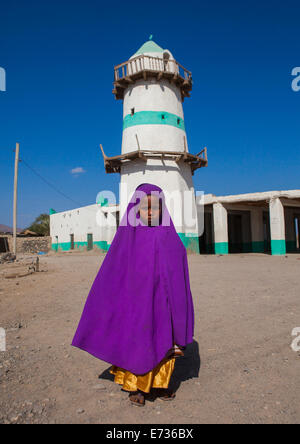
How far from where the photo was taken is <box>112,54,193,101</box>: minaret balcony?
1733cm

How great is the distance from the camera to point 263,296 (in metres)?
6.21

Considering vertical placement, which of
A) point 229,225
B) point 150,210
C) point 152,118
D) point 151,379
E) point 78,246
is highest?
point 152,118

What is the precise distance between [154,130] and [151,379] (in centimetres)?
1609

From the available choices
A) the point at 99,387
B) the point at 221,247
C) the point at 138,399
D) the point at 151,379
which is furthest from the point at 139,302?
the point at 221,247

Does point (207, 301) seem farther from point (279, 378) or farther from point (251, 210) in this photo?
point (251, 210)

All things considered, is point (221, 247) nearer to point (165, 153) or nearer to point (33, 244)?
point (165, 153)

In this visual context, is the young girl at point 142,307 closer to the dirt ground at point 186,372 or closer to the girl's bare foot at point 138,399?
the girl's bare foot at point 138,399

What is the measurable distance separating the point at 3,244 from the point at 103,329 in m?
29.2

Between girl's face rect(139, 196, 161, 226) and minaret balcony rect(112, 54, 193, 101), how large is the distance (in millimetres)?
16187

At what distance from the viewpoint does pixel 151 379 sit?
2.35 metres

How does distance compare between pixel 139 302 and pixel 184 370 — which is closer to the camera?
pixel 139 302

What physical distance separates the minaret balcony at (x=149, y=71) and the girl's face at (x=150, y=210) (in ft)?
53.1

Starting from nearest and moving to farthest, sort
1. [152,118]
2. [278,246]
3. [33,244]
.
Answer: [278,246]
[152,118]
[33,244]
